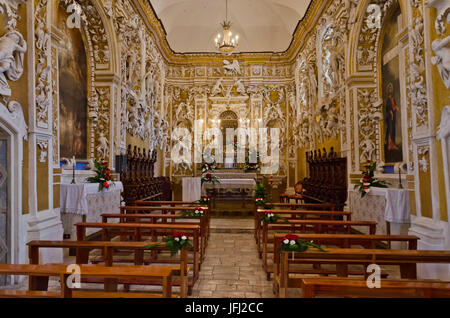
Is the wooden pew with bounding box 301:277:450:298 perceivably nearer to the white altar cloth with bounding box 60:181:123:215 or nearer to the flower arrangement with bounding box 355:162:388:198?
the flower arrangement with bounding box 355:162:388:198

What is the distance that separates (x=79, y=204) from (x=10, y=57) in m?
3.02

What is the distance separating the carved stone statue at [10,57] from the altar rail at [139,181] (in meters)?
5.01

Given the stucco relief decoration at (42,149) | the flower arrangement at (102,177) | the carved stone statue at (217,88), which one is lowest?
the flower arrangement at (102,177)

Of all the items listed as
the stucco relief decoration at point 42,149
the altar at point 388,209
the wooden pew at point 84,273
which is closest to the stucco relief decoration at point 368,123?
the altar at point 388,209

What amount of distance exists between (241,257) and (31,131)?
13.7 feet

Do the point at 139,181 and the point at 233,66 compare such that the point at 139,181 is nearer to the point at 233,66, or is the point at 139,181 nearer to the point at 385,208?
the point at 385,208

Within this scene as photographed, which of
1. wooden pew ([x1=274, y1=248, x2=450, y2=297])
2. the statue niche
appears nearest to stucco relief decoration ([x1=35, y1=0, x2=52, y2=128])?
the statue niche

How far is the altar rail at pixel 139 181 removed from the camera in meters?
8.98

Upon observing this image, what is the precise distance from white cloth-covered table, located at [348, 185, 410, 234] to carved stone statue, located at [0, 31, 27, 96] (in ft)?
22.1

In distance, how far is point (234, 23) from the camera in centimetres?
1689

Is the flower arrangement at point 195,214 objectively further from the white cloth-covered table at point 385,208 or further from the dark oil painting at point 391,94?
the dark oil painting at point 391,94

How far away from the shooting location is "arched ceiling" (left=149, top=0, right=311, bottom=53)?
15.5 m

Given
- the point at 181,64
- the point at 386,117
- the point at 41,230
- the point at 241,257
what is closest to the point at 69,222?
the point at 41,230
